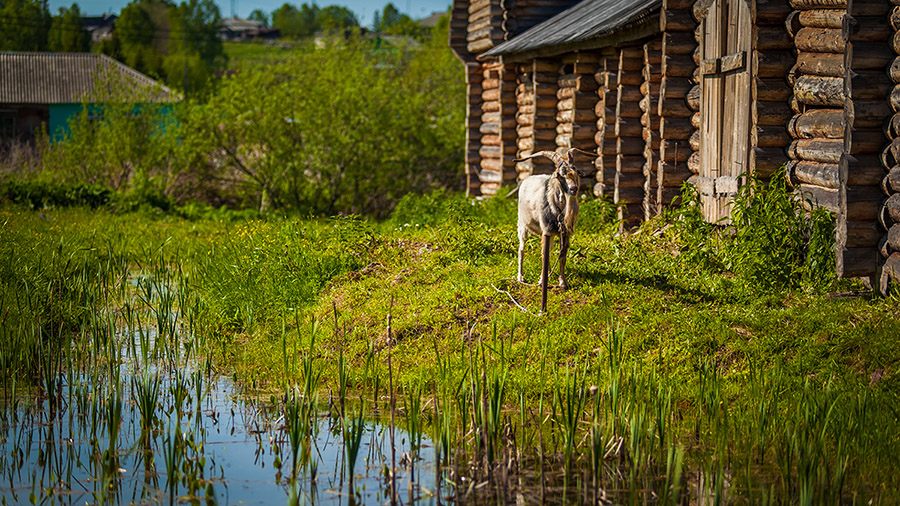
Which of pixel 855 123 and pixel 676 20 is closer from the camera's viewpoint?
pixel 855 123

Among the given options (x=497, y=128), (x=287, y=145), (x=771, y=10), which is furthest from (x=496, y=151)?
(x=771, y=10)

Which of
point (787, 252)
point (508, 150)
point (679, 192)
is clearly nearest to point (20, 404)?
point (787, 252)

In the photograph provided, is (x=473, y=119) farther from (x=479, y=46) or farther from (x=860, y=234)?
(x=860, y=234)

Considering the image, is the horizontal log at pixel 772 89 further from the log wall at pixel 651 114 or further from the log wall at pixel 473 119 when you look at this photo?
the log wall at pixel 473 119

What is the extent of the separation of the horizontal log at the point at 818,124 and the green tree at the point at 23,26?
6826 centimetres

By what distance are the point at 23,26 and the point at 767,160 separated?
70.3 m

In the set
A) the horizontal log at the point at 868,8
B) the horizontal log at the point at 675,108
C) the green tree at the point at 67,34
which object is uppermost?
the green tree at the point at 67,34

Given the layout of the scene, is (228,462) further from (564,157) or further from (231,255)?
(231,255)

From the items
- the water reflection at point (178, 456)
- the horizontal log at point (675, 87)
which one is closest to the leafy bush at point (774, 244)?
the horizontal log at point (675, 87)

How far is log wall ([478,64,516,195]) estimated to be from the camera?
63.2 ft

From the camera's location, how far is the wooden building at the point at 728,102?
322 inches

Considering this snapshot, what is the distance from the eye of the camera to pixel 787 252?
8.88m

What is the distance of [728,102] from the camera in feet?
35.0

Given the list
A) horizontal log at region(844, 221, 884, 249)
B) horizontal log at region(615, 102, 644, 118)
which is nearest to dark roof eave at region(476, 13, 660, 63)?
horizontal log at region(615, 102, 644, 118)
